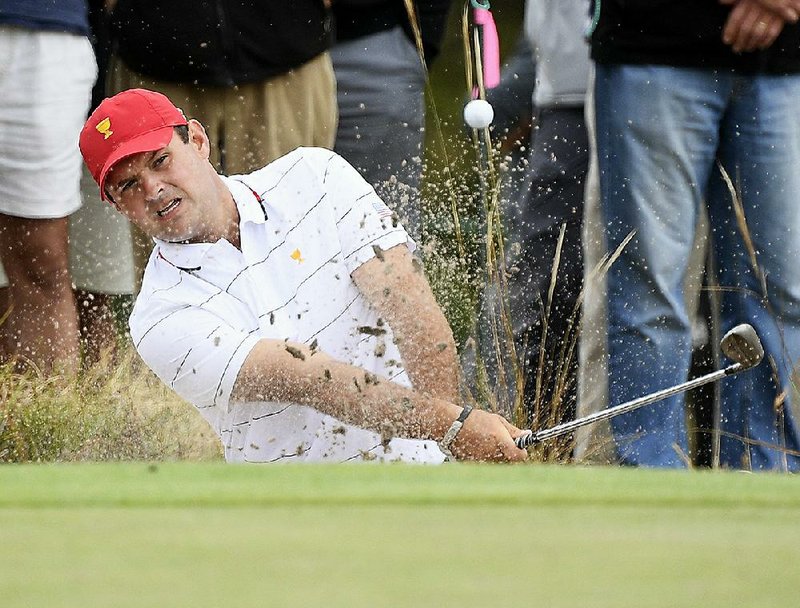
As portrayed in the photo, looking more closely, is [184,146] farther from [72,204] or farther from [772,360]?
[772,360]

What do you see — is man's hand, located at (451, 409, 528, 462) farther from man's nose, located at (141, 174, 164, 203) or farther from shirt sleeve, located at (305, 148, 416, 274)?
man's nose, located at (141, 174, 164, 203)

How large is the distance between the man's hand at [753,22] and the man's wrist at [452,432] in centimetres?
66

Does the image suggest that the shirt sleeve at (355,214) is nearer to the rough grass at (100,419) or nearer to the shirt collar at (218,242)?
the shirt collar at (218,242)

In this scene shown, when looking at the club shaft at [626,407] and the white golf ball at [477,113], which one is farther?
the white golf ball at [477,113]

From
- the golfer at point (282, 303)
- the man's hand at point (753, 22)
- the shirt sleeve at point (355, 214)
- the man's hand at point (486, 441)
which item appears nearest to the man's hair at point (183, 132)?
the golfer at point (282, 303)

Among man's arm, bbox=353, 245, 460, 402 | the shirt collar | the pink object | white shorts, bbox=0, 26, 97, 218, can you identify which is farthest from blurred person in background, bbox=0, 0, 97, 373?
the pink object

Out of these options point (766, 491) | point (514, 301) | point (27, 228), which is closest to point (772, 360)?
point (514, 301)

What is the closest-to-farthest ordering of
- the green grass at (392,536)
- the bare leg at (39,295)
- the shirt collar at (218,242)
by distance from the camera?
the green grass at (392,536) < the shirt collar at (218,242) < the bare leg at (39,295)

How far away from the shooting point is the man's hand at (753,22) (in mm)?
2049

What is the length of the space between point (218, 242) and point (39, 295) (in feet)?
1.45

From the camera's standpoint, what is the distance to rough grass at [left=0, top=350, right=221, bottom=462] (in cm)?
232

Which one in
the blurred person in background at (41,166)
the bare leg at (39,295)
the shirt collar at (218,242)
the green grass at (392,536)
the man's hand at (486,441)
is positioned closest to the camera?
the green grass at (392,536)

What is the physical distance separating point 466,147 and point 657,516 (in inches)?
55.6

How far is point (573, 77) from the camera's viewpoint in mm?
2334
